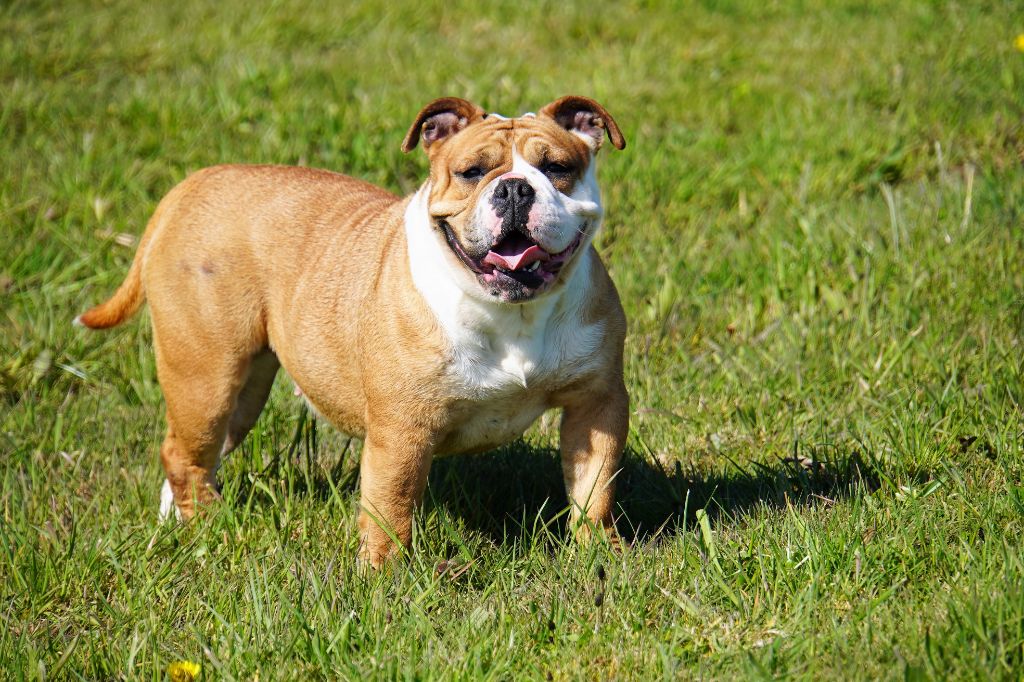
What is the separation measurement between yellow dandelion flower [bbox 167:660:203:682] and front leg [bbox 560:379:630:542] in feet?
4.20

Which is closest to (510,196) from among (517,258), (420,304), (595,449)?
(517,258)

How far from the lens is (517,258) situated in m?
3.60

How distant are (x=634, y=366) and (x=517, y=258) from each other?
1842 mm

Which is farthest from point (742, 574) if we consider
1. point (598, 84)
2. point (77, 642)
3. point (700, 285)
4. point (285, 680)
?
point (598, 84)

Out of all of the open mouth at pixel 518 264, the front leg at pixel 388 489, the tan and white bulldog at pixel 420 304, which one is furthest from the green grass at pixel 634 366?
the open mouth at pixel 518 264

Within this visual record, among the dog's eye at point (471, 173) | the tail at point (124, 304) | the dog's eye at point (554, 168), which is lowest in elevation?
the tail at point (124, 304)

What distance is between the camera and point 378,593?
11.6ft

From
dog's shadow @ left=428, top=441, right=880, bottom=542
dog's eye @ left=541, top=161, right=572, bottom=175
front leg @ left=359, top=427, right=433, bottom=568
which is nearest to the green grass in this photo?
dog's shadow @ left=428, top=441, right=880, bottom=542

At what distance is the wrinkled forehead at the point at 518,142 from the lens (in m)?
3.79

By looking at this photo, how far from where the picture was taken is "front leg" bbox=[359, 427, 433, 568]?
3803 millimetres

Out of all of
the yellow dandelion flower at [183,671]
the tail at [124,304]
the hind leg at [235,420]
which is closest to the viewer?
the yellow dandelion flower at [183,671]

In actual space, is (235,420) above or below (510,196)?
below

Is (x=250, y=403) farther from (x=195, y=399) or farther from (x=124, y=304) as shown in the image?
(x=124, y=304)

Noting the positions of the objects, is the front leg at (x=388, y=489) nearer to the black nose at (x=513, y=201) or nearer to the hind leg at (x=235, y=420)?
the black nose at (x=513, y=201)
